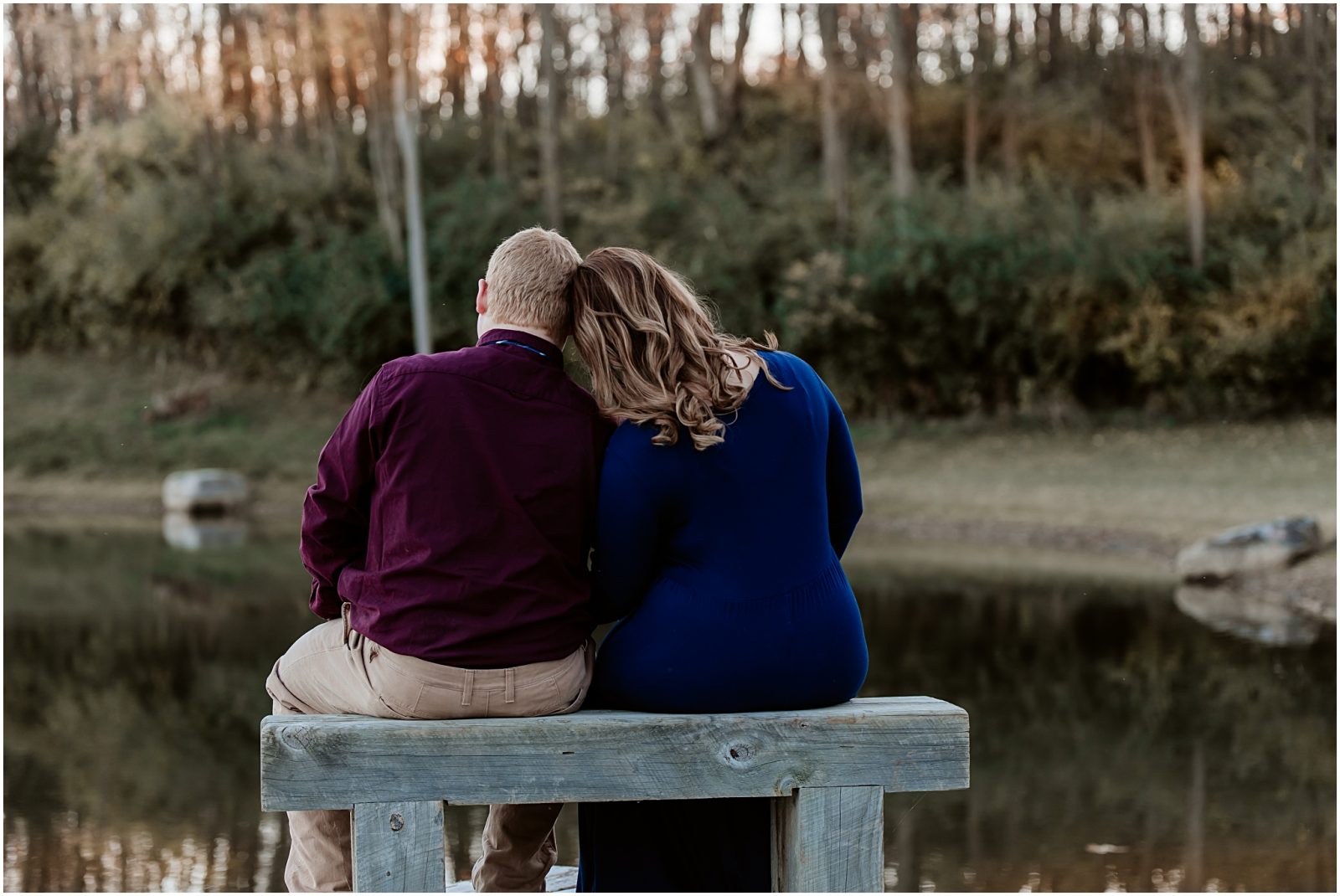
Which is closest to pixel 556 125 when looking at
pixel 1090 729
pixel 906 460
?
pixel 906 460

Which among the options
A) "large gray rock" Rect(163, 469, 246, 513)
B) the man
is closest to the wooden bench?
the man

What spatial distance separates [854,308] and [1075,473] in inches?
220

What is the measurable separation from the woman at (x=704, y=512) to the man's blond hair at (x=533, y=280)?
0.04 metres

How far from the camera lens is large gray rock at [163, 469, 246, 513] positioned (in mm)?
22578

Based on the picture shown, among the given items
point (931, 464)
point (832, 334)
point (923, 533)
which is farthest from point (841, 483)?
point (832, 334)

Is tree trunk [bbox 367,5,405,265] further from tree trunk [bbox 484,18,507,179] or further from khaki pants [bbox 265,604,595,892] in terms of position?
khaki pants [bbox 265,604,595,892]

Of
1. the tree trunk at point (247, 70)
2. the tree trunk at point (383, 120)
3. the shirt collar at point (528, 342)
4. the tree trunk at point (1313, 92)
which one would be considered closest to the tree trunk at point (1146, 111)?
the tree trunk at point (1313, 92)

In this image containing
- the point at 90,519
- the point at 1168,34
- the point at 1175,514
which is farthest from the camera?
the point at 1168,34

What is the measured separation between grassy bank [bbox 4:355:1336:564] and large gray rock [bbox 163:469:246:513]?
1.53 feet

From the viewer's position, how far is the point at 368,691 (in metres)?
3.12

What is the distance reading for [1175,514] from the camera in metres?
16.8

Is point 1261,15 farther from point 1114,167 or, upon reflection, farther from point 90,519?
point 90,519

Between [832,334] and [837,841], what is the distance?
22.2 metres

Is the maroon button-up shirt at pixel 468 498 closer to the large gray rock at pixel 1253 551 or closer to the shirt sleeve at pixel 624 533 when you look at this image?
the shirt sleeve at pixel 624 533
